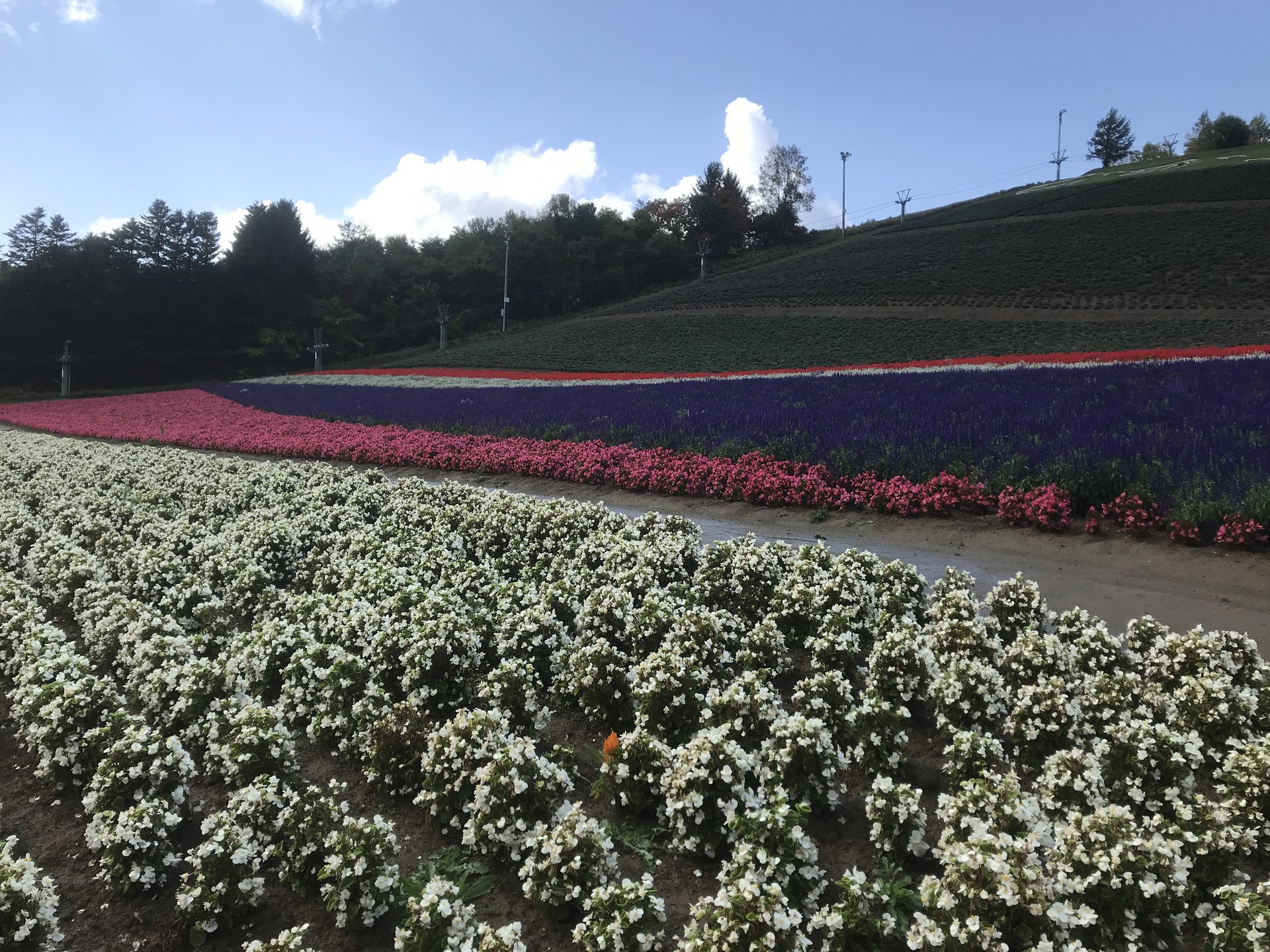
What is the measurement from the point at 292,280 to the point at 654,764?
234ft

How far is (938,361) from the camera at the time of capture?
27484mm

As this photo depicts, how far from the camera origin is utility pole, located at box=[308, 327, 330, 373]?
57.7m

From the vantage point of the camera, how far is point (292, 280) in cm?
6588

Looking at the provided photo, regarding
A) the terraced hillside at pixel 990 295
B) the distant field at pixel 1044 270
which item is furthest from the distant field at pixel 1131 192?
the distant field at pixel 1044 270

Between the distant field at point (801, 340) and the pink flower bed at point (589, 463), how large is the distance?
20.4 metres

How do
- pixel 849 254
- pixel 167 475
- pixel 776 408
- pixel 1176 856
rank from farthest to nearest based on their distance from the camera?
1. pixel 849 254
2. pixel 776 408
3. pixel 167 475
4. pixel 1176 856

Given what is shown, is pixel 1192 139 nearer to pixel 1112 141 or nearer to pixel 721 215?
pixel 1112 141

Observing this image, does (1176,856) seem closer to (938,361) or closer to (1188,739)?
(1188,739)

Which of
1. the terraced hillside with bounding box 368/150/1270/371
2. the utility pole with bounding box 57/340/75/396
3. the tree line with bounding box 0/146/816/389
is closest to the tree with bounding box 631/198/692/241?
the tree line with bounding box 0/146/816/389

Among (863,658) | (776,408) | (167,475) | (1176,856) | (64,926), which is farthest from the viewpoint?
(776,408)

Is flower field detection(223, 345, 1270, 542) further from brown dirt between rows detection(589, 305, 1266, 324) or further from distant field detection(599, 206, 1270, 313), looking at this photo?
distant field detection(599, 206, 1270, 313)

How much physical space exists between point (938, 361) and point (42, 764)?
91.3 ft

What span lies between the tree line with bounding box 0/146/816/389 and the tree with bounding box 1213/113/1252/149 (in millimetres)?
55123

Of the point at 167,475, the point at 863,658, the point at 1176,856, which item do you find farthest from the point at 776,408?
the point at 1176,856
